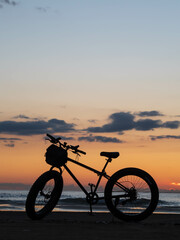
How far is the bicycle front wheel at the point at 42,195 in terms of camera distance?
7984 mm

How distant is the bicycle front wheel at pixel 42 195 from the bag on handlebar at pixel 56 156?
0.70 ft

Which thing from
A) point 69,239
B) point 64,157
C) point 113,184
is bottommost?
point 69,239

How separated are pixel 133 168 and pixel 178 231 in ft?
7.04

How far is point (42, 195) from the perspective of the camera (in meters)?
8.22

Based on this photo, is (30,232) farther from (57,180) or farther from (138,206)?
(138,206)

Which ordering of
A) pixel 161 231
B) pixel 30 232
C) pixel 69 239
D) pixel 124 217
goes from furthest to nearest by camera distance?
pixel 124 217 → pixel 161 231 → pixel 30 232 → pixel 69 239

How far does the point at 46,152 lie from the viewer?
8.30 metres

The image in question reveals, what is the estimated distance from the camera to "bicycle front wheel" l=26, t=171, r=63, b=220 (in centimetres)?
798

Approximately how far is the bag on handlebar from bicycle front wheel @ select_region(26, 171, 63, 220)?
212mm

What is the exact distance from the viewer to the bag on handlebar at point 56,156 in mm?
8188

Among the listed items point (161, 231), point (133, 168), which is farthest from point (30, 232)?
point (133, 168)

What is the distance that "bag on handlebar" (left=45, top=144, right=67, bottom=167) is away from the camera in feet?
26.9

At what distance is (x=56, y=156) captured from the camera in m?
8.17

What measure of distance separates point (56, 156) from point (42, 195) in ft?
2.86
